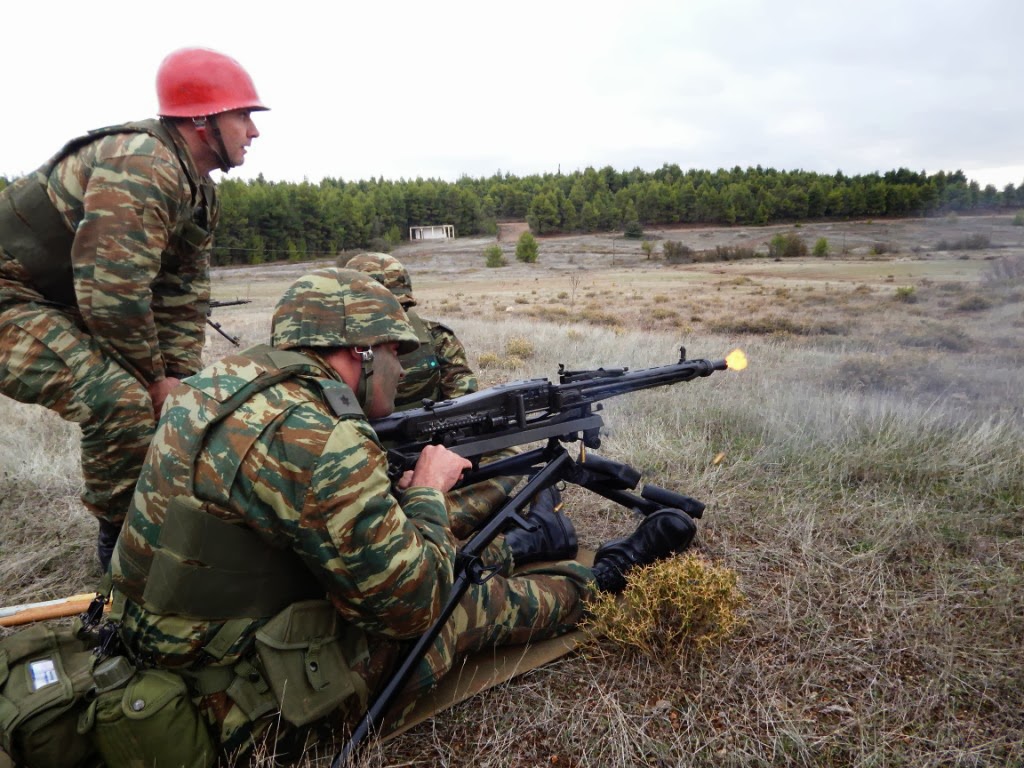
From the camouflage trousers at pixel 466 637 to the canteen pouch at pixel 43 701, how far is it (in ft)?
1.15

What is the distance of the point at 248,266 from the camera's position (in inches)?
1158

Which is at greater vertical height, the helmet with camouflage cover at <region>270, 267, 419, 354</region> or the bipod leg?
the helmet with camouflage cover at <region>270, 267, 419, 354</region>

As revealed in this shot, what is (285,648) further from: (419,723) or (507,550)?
(507,550)

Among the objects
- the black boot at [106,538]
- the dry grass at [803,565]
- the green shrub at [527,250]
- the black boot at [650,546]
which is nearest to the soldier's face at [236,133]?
the black boot at [106,538]

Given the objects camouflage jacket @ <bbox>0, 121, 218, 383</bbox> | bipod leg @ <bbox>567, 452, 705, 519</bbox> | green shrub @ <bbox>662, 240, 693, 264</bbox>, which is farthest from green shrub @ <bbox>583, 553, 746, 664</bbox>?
green shrub @ <bbox>662, 240, 693, 264</bbox>

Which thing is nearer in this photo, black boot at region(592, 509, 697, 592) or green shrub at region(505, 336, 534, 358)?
black boot at region(592, 509, 697, 592)

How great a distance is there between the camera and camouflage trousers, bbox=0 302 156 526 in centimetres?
272

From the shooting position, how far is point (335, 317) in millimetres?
2066

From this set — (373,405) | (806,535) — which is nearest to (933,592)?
(806,535)

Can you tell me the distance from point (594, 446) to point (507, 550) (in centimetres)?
76

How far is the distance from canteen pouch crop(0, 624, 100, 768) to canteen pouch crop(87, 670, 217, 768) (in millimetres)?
58

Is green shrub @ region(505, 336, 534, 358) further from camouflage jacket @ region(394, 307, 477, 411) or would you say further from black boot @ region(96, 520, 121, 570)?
black boot @ region(96, 520, 121, 570)

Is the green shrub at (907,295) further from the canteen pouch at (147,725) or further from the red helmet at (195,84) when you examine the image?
the canteen pouch at (147,725)

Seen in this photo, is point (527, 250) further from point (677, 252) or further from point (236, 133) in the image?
point (236, 133)
